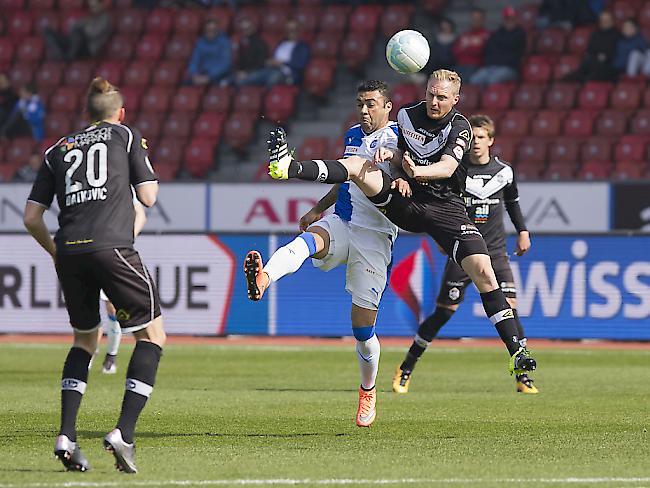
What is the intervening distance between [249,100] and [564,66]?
572 cm

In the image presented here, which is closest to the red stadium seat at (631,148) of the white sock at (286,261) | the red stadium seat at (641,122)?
the red stadium seat at (641,122)

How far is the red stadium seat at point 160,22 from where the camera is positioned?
90.0 ft

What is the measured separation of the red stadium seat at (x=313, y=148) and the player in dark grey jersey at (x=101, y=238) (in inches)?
634

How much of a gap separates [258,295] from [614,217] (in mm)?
12763

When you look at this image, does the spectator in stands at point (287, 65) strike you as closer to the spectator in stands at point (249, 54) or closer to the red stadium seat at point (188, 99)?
the spectator in stands at point (249, 54)

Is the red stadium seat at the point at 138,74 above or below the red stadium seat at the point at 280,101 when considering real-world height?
above

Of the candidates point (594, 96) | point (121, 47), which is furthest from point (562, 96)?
point (121, 47)

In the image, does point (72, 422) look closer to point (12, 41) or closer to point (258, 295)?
point (258, 295)

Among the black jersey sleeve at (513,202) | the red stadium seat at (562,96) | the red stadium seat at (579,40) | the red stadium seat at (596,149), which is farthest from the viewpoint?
the red stadium seat at (579,40)

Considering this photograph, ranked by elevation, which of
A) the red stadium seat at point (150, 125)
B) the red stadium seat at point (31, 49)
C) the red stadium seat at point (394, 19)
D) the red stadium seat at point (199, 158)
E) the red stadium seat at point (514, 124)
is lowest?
the red stadium seat at point (199, 158)

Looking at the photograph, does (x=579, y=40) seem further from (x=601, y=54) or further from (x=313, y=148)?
(x=313, y=148)

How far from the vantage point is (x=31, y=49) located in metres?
27.8

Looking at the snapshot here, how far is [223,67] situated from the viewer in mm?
25625

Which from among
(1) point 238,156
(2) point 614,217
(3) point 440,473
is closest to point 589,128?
(2) point 614,217
